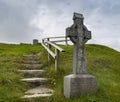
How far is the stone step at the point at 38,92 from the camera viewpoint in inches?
374

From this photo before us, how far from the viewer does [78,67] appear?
9.62m

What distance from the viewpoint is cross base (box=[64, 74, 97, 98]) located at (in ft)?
30.5

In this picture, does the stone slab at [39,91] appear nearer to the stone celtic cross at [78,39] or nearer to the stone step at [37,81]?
the stone step at [37,81]

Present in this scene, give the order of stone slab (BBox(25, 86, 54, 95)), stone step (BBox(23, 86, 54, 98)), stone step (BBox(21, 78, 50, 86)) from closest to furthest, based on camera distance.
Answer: stone step (BBox(23, 86, 54, 98)) < stone slab (BBox(25, 86, 54, 95)) < stone step (BBox(21, 78, 50, 86))

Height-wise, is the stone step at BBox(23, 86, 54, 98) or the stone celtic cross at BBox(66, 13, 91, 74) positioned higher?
the stone celtic cross at BBox(66, 13, 91, 74)

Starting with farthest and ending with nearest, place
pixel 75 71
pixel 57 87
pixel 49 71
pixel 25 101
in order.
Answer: pixel 49 71
pixel 57 87
pixel 75 71
pixel 25 101

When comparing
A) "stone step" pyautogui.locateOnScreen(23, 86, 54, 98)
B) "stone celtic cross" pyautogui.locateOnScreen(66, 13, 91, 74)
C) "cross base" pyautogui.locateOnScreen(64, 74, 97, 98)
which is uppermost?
"stone celtic cross" pyautogui.locateOnScreen(66, 13, 91, 74)

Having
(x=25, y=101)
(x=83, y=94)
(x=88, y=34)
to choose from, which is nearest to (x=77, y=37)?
(x=88, y=34)

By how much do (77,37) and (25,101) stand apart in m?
2.76

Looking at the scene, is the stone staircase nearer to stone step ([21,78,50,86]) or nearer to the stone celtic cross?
stone step ([21,78,50,86])

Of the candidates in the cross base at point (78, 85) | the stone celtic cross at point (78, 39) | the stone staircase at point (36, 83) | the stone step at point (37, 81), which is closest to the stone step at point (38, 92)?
the stone staircase at point (36, 83)

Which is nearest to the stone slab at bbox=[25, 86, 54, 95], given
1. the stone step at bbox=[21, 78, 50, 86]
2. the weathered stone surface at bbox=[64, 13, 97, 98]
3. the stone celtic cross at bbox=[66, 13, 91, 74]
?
the stone step at bbox=[21, 78, 50, 86]

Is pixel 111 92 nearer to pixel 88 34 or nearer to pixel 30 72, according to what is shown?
pixel 88 34

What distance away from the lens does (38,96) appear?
9.36 m
